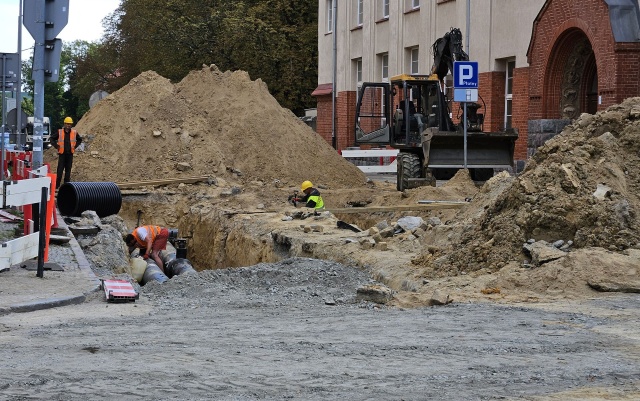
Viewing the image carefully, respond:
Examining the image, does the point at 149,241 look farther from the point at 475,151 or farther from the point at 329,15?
the point at 329,15

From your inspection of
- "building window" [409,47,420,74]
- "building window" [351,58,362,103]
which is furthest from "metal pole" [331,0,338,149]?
"building window" [409,47,420,74]

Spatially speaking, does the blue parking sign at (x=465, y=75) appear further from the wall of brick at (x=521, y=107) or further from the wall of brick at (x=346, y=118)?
the wall of brick at (x=346, y=118)

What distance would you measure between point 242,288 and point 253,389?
5.89 metres

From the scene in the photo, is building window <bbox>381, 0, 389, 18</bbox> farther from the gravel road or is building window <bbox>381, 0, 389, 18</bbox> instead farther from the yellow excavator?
the gravel road

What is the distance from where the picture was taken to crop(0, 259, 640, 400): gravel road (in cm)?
635

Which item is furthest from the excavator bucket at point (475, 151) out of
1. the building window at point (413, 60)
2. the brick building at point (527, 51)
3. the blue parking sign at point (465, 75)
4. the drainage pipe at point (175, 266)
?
the building window at point (413, 60)

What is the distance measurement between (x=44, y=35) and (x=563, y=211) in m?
7.36

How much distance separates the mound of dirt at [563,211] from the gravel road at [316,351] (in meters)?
1.86

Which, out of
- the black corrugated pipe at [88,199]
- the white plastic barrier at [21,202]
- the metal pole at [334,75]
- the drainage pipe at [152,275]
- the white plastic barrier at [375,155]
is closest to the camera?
the white plastic barrier at [21,202]

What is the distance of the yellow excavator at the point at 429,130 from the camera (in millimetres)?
23469

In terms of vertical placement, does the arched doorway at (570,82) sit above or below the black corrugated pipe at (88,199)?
above

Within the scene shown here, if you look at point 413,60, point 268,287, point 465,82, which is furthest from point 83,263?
point 413,60

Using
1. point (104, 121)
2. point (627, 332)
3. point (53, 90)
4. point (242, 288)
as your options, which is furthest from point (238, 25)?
point (53, 90)

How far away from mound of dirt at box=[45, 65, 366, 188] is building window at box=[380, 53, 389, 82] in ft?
24.5
